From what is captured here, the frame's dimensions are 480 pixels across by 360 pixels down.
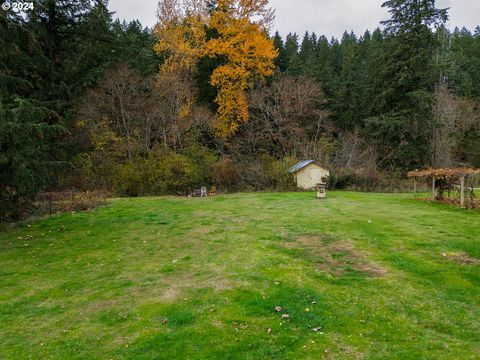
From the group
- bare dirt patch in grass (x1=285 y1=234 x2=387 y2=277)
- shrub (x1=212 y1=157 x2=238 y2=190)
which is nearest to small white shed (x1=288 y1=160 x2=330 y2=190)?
shrub (x1=212 y1=157 x2=238 y2=190)

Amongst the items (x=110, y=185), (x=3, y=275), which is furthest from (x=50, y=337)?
(x=110, y=185)

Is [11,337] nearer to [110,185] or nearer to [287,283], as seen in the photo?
[287,283]

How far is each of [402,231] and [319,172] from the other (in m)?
11.2

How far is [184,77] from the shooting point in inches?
1037

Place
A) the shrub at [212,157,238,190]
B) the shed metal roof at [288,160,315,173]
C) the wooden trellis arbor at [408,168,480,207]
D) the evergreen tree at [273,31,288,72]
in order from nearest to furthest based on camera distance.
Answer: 1. the wooden trellis arbor at [408,168,480,207]
2. the shed metal roof at [288,160,315,173]
3. the shrub at [212,157,238,190]
4. the evergreen tree at [273,31,288,72]

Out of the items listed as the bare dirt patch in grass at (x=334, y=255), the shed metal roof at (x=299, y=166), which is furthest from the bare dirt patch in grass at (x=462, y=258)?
the shed metal roof at (x=299, y=166)

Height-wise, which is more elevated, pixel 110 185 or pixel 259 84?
pixel 259 84

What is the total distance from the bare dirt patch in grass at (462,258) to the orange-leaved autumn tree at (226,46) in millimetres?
18336

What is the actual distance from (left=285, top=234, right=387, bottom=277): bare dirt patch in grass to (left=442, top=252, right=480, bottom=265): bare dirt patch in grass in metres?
1.67

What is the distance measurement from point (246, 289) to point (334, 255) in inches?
108

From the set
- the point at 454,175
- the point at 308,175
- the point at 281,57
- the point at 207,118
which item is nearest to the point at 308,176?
the point at 308,175

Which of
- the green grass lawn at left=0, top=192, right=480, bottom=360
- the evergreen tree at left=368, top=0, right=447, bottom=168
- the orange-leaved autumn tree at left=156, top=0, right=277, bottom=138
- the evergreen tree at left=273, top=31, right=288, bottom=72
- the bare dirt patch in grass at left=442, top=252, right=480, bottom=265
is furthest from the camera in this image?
the evergreen tree at left=273, top=31, right=288, bottom=72

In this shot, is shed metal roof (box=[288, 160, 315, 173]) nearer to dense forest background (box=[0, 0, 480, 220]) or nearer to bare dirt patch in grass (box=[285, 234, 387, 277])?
dense forest background (box=[0, 0, 480, 220])

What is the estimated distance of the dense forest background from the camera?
22.0 m
